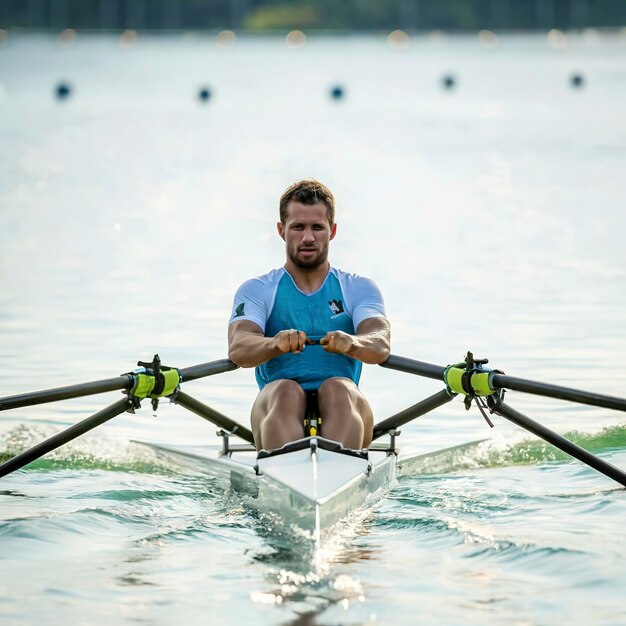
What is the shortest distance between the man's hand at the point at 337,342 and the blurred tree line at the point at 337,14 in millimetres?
66942

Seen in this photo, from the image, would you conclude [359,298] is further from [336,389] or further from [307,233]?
[336,389]

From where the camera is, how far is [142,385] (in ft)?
23.0

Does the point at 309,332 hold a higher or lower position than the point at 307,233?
lower

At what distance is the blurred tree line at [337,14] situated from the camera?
72062 millimetres

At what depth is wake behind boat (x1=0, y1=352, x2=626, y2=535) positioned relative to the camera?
19.3 feet

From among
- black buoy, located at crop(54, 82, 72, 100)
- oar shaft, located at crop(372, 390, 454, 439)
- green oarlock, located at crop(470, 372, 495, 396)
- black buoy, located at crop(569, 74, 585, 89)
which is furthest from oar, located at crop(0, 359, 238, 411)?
black buoy, located at crop(569, 74, 585, 89)

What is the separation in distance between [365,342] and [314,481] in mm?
1047

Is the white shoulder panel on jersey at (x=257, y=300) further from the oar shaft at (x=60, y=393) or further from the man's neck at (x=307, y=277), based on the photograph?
the oar shaft at (x=60, y=393)

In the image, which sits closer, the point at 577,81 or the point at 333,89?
the point at 333,89

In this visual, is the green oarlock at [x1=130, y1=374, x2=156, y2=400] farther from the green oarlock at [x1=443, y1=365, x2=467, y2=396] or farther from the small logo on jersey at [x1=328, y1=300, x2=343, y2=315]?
the green oarlock at [x1=443, y1=365, x2=467, y2=396]

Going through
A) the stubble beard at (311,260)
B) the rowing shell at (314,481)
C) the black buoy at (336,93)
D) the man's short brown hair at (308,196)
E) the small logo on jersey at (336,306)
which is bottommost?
the rowing shell at (314,481)

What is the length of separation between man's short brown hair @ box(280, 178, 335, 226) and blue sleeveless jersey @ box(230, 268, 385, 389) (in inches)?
13.6

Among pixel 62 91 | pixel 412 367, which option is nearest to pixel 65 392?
pixel 412 367

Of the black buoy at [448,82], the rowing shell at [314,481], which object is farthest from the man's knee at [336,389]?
the black buoy at [448,82]
